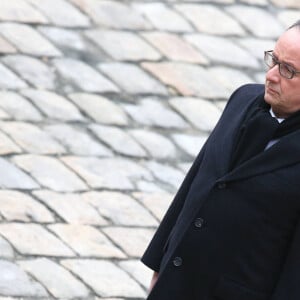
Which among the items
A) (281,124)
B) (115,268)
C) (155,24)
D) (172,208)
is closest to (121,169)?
(115,268)

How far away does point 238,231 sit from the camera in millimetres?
3709

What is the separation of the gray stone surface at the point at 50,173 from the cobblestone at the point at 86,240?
1.05 feet

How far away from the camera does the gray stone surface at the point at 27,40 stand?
675 centimetres

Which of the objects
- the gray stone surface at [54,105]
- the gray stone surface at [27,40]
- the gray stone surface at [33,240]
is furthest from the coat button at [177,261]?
the gray stone surface at [27,40]

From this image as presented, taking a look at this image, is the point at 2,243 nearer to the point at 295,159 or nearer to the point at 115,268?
the point at 115,268

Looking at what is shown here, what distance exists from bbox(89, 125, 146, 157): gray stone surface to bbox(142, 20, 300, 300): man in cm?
248

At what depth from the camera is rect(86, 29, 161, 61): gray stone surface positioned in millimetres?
6996

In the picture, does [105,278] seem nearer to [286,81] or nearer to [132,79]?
[132,79]

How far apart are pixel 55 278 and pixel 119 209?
772mm

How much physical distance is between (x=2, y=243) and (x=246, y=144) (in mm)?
1891

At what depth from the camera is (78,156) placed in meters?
6.15

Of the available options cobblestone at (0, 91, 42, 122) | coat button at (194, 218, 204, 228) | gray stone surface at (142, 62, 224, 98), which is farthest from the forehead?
Answer: gray stone surface at (142, 62, 224, 98)

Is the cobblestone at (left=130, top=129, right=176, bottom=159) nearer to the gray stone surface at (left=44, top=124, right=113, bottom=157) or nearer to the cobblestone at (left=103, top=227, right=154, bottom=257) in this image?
the gray stone surface at (left=44, top=124, right=113, bottom=157)

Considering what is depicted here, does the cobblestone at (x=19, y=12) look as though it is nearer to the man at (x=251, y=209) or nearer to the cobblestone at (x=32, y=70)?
the cobblestone at (x=32, y=70)
